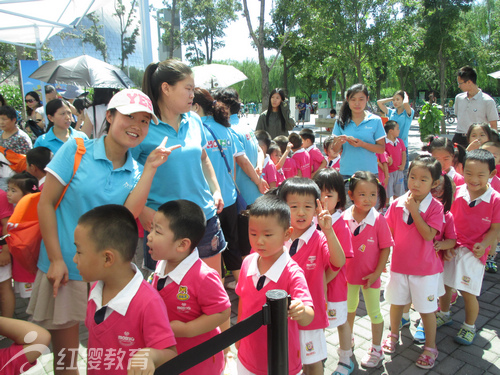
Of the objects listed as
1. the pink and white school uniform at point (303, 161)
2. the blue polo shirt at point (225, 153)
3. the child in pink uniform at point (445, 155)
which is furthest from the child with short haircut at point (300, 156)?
the blue polo shirt at point (225, 153)

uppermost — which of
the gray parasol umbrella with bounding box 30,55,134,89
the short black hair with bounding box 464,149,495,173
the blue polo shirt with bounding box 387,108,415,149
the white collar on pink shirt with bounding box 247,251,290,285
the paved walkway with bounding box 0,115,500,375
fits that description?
the gray parasol umbrella with bounding box 30,55,134,89

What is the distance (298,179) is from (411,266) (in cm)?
123

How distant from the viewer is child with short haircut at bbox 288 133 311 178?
557 cm

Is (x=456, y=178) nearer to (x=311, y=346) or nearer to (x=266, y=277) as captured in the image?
(x=311, y=346)

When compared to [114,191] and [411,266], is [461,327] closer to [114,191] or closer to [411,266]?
[411,266]

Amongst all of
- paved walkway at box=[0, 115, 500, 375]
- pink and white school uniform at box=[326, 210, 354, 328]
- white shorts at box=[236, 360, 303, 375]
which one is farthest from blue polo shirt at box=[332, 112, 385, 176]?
white shorts at box=[236, 360, 303, 375]

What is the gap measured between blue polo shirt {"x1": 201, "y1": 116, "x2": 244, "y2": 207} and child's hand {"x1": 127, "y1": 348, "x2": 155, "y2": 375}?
73.7 inches

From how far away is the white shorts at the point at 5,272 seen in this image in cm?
326

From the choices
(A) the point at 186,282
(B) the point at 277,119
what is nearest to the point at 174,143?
(A) the point at 186,282

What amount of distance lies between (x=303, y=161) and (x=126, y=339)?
436cm

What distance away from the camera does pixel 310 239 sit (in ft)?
7.70

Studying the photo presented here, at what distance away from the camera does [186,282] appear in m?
1.83

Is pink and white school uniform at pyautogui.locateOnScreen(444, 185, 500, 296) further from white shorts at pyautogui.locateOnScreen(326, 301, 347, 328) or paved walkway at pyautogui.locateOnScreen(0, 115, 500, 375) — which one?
white shorts at pyautogui.locateOnScreen(326, 301, 347, 328)

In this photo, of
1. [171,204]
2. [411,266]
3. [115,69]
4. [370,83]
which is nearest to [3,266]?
[171,204]
